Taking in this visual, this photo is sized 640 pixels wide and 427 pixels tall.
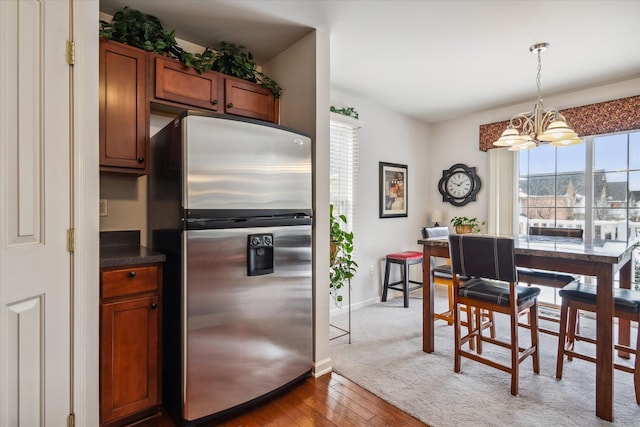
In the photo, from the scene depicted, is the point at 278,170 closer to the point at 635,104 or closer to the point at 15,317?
the point at 15,317

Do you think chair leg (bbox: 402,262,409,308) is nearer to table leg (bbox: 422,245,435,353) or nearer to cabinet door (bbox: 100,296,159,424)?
table leg (bbox: 422,245,435,353)

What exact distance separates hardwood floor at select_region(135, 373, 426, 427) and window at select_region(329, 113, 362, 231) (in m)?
1.87

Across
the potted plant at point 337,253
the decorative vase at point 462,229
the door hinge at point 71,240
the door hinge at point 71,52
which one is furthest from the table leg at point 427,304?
the door hinge at point 71,52

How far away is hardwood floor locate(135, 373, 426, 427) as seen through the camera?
1812 millimetres

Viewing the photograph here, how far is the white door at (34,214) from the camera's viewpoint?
1.17m

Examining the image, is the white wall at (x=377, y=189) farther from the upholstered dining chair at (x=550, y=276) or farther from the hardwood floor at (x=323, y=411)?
the upholstered dining chair at (x=550, y=276)

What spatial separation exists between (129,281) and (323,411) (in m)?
1.34

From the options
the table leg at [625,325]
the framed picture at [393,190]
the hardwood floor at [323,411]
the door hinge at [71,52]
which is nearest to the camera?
the door hinge at [71,52]

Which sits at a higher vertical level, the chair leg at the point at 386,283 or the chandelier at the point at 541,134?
the chandelier at the point at 541,134

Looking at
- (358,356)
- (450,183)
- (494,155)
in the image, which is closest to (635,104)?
(494,155)

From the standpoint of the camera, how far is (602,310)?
1851 millimetres

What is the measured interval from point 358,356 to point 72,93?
8.21ft

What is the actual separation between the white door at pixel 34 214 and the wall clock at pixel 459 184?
4.39 m

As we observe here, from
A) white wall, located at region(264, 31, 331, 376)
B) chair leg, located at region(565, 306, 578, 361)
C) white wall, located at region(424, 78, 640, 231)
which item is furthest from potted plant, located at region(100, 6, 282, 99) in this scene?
white wall, located at region(424, 78, 640, 231)
